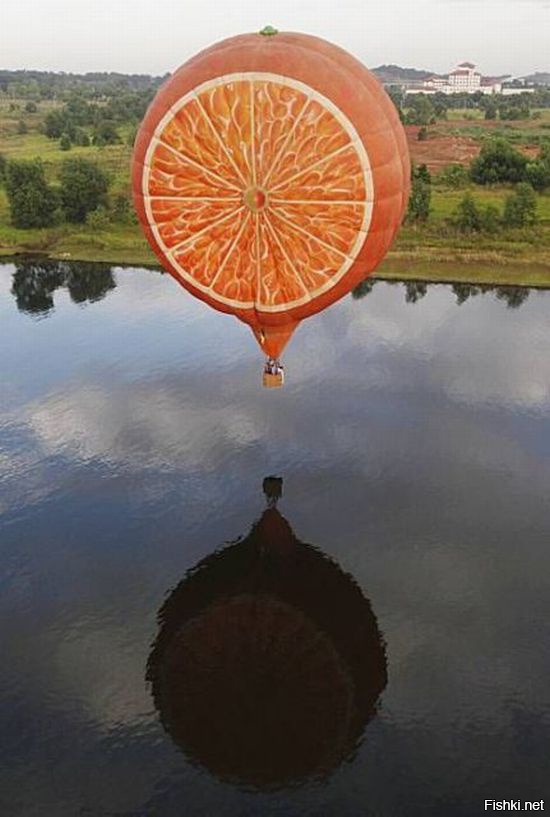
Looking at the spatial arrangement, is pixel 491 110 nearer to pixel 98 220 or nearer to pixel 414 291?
pixel 98 220

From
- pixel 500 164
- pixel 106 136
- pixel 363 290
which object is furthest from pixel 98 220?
pixel 106 136

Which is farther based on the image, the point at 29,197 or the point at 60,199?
the point at 60,199

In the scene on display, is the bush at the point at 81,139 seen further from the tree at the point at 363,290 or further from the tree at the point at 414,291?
the tree at the point at 414,291

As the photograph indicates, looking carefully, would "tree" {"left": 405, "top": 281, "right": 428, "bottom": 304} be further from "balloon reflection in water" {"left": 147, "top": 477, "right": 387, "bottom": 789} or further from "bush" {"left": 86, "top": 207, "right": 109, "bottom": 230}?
"balloon reflection in water" {"left": 147, "top": 477, "right": 387, "bottom": 789}

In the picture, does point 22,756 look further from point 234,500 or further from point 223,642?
point 234,500

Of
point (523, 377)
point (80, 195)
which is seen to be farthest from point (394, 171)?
point (80, 195)

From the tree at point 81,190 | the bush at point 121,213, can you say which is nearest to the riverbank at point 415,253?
the bush at point 121,213
